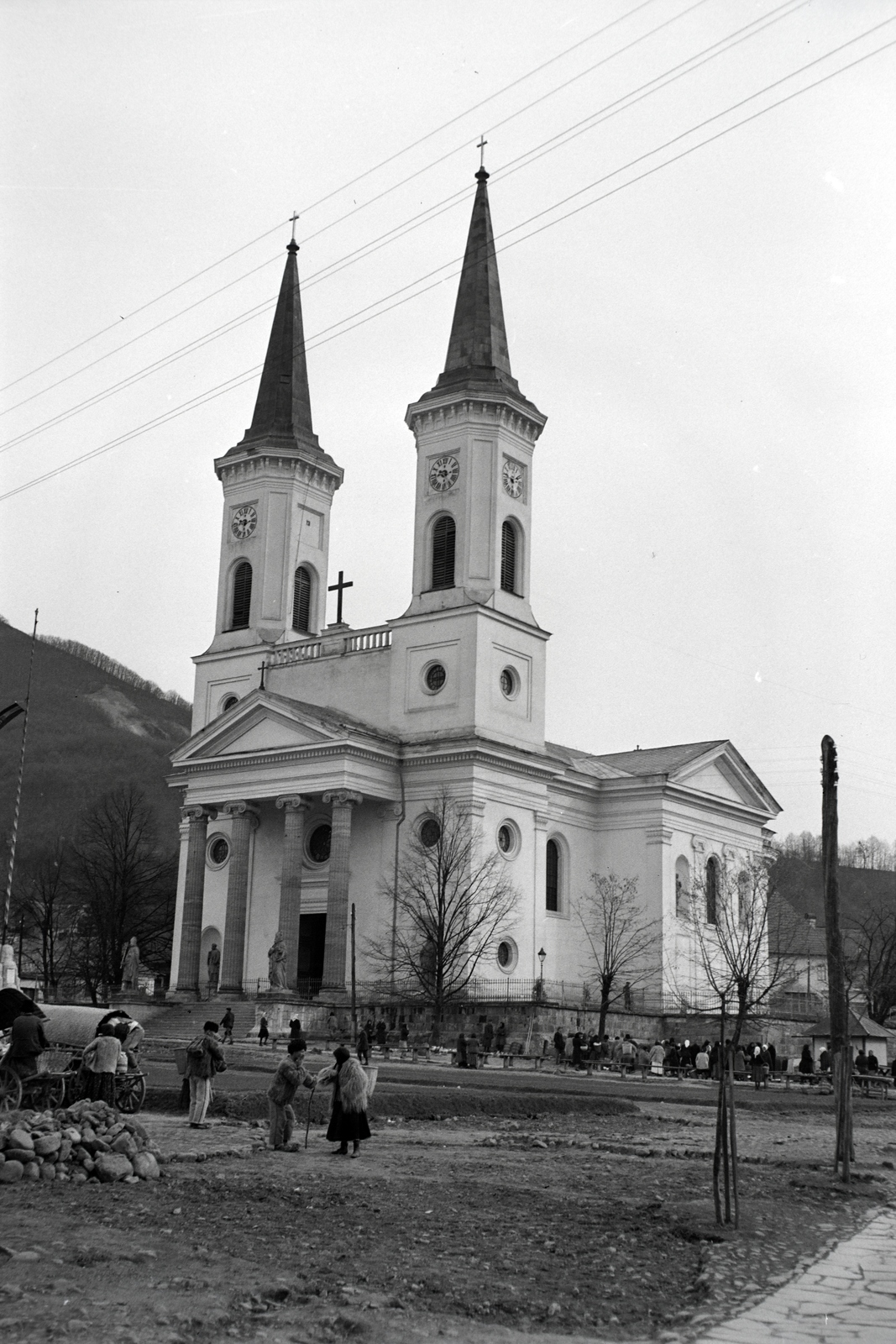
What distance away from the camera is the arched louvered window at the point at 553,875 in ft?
197

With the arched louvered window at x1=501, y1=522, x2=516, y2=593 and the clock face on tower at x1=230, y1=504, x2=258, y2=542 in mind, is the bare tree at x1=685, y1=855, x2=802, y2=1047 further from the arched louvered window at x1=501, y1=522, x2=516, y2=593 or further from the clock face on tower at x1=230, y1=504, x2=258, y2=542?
the clock face on tower at x1=230, y1=504, x2=258, y2=542

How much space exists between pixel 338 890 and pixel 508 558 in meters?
14.6

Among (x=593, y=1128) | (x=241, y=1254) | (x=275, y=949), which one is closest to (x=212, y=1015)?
(x=275, y=949)

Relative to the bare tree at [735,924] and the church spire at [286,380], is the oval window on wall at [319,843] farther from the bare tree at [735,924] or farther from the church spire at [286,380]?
the church spire at [286,380]

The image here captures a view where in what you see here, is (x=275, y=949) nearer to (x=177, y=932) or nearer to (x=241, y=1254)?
(x=177, y=932)

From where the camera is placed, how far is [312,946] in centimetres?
5697

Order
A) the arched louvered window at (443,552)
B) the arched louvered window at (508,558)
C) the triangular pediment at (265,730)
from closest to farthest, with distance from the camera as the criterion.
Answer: the triangular pediment at (265,730), the arched louvered window at (443,552), the arched louvered window at (508,558)

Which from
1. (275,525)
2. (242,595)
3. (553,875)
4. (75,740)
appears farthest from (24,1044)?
(75,740)

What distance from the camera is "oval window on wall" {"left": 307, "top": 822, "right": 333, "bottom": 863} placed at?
2255 inches

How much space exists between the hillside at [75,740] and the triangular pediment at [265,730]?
57.5 metres

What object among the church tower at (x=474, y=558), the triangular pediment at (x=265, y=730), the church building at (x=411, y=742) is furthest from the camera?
the church tower at (x=474, y=558)

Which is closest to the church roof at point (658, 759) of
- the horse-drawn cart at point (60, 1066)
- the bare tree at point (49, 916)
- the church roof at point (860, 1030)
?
the church roof at point (860, 1030)

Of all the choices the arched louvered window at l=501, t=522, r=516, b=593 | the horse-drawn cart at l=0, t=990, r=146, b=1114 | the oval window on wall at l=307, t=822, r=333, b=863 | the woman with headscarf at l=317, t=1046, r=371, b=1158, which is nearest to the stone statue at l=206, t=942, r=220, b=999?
the oval window on wall at l=307, t=822, r=333, b=863

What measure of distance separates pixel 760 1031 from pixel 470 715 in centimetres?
1588
